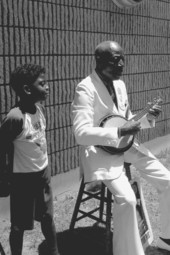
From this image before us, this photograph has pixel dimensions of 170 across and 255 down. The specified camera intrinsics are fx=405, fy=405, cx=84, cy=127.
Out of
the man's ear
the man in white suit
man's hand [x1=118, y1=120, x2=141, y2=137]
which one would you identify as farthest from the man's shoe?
the man's ear

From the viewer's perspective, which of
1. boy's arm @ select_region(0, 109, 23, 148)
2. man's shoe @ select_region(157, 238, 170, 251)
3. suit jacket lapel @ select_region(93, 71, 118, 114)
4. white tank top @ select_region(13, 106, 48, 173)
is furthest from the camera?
man's shoe @ select_region(157, 238, 170, 251)

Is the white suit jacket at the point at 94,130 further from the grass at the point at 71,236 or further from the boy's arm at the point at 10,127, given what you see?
the grass at the point at 71,236

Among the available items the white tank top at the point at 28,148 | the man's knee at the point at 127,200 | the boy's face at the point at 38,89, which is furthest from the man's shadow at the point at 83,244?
the boy's face at the point at 38,89

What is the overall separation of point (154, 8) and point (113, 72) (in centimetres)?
382

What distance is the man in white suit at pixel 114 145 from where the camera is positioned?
3199 millimetres

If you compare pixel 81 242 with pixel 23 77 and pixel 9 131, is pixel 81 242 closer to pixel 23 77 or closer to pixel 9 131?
pixel 9 131

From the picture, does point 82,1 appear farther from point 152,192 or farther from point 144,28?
point 152,192

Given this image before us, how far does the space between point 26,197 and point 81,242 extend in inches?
46.3

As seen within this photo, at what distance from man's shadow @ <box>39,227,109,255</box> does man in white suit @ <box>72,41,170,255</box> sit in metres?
0.50

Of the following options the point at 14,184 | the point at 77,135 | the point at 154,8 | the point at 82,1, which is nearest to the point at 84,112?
the point at 77,135

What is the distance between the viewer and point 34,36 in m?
4.38

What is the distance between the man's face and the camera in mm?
3307

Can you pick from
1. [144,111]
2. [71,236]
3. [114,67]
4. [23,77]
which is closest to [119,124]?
[144,111]

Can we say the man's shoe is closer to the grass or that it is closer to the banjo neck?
the grass
